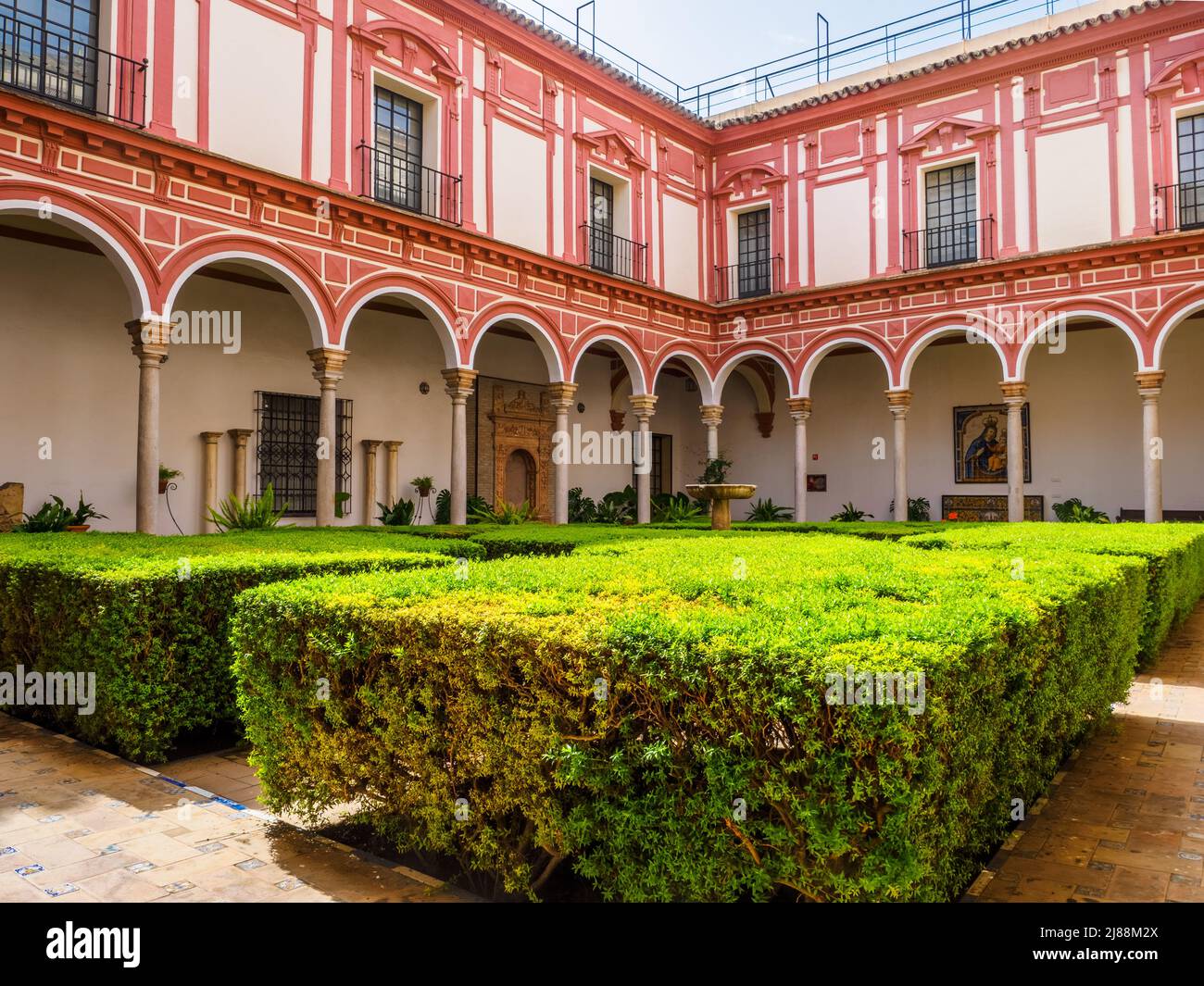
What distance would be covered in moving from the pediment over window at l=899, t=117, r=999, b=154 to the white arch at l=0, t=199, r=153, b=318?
13679 mm

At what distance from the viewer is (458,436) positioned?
529 inches

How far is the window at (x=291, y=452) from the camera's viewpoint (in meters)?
13.4

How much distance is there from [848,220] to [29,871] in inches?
676

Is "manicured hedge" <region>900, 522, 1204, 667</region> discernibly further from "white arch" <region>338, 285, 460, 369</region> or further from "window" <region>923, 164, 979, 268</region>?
"window" <region>923, 164, 979, 268</region>

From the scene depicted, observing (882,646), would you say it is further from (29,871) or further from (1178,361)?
(1178,361)

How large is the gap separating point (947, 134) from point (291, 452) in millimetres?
13163

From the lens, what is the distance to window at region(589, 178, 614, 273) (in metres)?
16.4

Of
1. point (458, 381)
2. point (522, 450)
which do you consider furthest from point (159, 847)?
point (522, 450)

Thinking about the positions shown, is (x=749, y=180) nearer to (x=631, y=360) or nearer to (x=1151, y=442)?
(x=631, y=360)

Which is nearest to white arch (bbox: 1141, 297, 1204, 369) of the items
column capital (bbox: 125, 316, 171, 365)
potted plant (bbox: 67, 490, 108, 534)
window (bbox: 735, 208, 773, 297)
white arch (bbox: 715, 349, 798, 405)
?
white arch (bbox: 715, 349, 798, 405)

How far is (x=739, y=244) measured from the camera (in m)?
18.9

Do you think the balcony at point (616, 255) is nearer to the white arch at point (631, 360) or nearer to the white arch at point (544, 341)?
the white arch at point (631, 360)

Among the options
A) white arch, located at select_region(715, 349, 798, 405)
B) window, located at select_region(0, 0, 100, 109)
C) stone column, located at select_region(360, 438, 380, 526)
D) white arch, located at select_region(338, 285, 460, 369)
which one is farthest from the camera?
white arch, located at select_region(715, 349, 798, 405)

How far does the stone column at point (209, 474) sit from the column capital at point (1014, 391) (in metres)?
13.2
